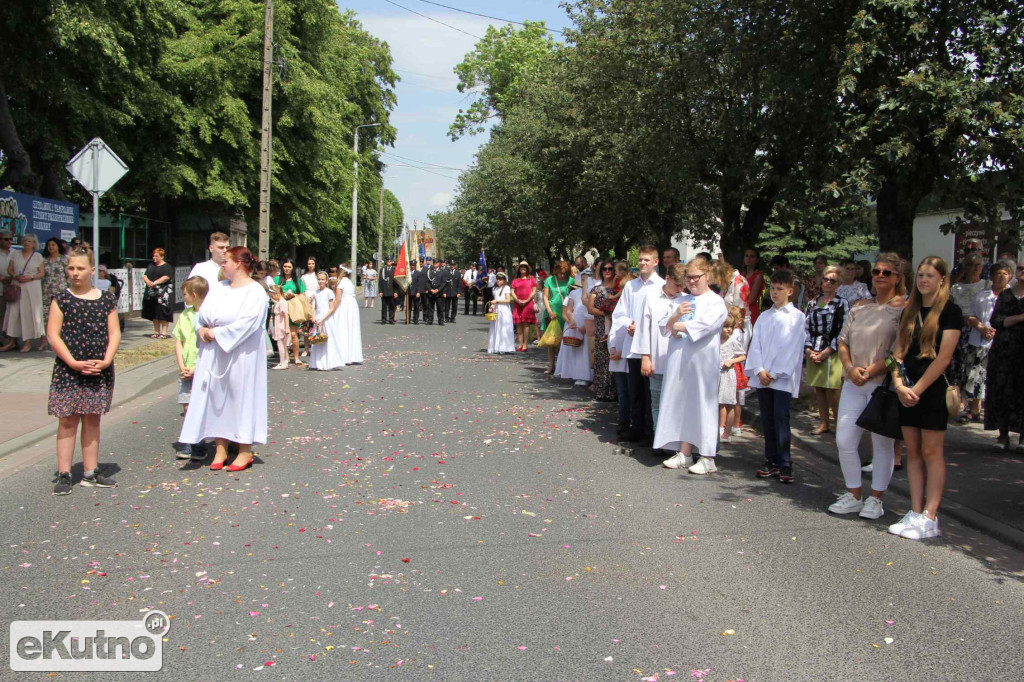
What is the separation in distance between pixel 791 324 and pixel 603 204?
20.3 m

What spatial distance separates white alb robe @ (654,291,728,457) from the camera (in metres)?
8.33

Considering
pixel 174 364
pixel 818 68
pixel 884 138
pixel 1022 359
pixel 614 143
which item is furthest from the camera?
pixel 614 143

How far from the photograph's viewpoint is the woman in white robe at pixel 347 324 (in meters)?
16.6

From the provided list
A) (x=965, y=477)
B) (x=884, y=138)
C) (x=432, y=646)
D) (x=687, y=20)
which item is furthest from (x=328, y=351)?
(x=432, y=646)

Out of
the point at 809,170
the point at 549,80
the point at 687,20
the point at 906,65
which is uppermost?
the point at 549,80

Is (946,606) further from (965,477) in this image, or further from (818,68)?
(818,68)

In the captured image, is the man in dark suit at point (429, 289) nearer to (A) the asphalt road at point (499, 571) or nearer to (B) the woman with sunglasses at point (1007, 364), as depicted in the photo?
(A) the asphalt road at point (499, 571)

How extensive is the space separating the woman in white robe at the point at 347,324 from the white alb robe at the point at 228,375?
324 inches

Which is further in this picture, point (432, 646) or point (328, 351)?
point (328, 351)

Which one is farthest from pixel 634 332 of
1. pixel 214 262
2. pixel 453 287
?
pixel 453 287

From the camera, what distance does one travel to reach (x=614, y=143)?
23781mm

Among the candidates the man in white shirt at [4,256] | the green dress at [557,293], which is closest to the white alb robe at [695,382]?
the green dress at [557,293]

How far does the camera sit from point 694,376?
27.8ft

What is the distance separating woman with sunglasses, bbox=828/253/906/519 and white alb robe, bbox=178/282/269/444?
15.6 ft
